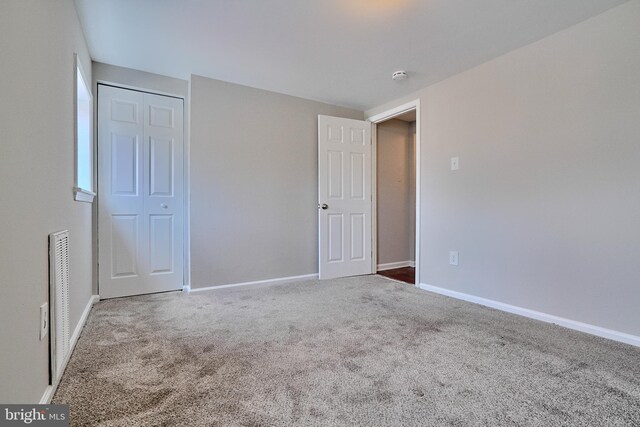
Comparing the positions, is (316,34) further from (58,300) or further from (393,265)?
(393,265)

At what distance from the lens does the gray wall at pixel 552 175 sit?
1.95 meters

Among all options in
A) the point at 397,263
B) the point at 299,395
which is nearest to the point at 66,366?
the point at 299,395

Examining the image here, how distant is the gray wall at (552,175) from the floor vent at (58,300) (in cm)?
306

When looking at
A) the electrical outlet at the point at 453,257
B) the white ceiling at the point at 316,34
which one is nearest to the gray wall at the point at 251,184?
the white ceiling at the point at 316,34

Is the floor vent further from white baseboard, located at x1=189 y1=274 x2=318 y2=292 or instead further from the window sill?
white baseboard, located at x1=189 y1=274 x2=318 y2=292

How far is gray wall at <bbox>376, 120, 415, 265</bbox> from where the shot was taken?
4422mm

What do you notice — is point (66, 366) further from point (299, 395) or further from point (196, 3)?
point (196, 3)

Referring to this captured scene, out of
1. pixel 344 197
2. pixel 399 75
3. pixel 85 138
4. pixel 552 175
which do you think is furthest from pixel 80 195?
pixel 552 175

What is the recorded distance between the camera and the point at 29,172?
3.75ft

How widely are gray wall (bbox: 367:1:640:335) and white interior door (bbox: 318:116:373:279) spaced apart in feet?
3.58

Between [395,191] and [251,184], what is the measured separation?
2.29m

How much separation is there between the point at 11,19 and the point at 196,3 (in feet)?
3.98

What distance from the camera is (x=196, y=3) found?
6.37 feet

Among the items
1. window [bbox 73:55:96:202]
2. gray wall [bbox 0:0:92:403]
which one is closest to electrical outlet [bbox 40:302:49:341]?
gray wall [bbox 0:0:92:403]
